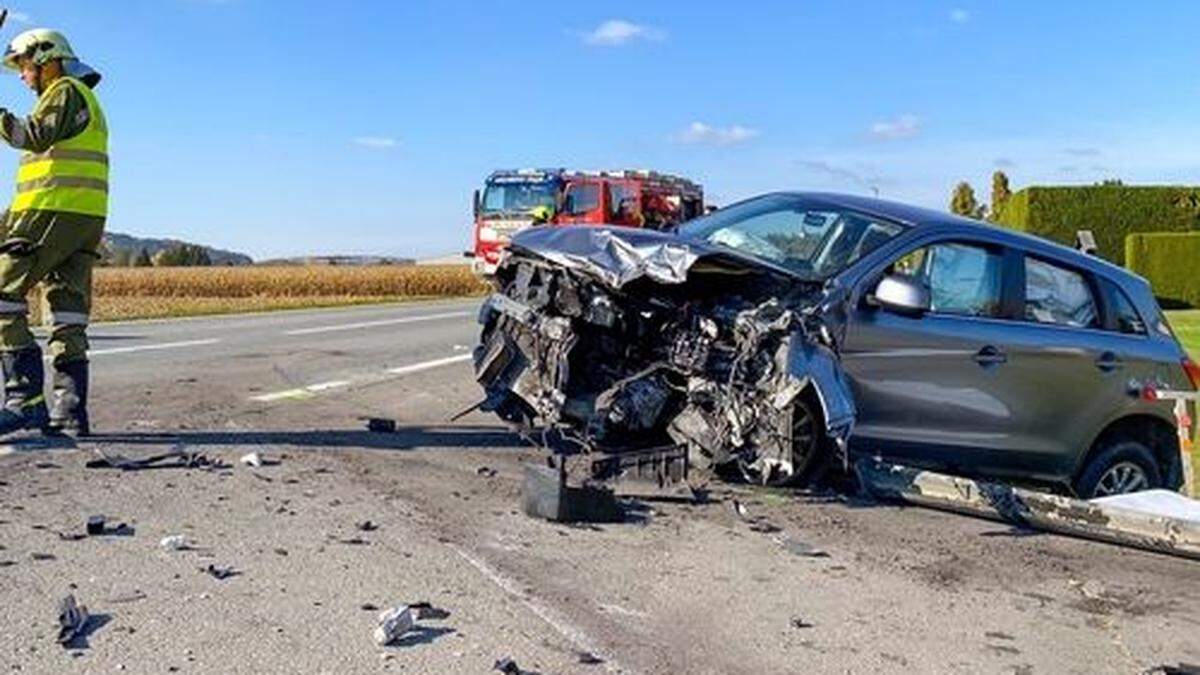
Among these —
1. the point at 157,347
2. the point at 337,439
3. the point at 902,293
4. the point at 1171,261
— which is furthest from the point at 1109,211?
the point at 337,439

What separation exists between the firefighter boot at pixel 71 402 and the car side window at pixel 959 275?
4.47 m

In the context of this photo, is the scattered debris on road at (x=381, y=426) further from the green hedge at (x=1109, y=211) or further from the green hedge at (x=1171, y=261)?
the green hedge at (x=1109, y=211)

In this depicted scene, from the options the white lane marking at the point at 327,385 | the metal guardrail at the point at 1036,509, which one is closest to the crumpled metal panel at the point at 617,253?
the metal guardrail at the point at 1036,509

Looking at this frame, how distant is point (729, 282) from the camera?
6371 millimetres

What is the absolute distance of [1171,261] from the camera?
33.8 m

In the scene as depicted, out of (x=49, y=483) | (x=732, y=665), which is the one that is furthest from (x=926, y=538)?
(x=49, y=483)

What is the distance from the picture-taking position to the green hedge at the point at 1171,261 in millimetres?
33625

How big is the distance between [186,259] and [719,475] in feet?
254

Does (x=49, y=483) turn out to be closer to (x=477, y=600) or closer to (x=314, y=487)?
(x=314, y=487)

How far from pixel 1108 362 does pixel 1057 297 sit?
1.56 ft

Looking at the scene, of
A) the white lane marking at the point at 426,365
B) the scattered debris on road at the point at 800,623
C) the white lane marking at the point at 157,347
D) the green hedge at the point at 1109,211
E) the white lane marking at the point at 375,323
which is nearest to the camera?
the scattered debris on road at the point at 800,623

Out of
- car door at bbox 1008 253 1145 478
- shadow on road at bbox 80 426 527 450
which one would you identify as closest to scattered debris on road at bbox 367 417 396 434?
shadow on road at bbox 80 426 527 450

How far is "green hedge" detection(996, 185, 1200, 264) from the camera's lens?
36938 mm

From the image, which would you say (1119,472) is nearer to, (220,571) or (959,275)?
(959,275)
